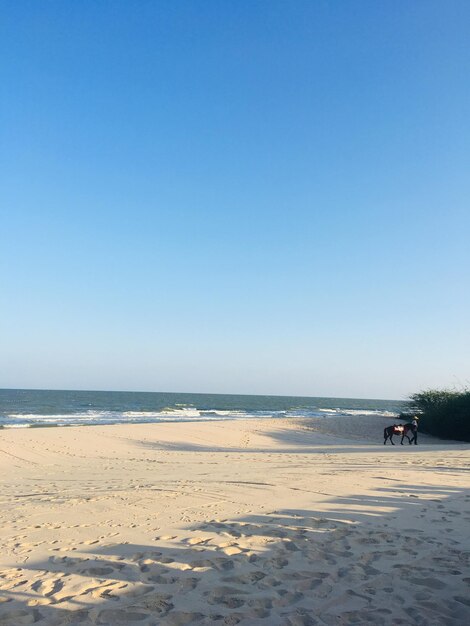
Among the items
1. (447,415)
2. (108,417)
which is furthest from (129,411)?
(447,415)

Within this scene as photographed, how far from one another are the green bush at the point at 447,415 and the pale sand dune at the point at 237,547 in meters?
16.1

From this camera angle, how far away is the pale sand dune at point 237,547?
3.92 m

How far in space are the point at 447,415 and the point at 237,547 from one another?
80.2 feet

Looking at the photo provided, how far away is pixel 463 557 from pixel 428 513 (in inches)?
Result: 75.7

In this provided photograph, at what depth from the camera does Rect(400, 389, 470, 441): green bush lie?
26.0 metres

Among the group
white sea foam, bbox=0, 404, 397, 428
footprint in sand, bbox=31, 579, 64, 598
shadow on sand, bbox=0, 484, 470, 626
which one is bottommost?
white sea foam, bbox=0, 404, 397, 428

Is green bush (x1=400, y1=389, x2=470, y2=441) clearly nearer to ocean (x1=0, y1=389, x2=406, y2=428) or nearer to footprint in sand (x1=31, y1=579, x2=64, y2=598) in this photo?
ocean (x1=0, y1=389, x2=406, y2=428)

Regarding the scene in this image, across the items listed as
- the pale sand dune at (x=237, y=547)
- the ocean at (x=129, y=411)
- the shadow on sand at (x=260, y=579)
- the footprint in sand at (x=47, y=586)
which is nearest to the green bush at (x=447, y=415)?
the ocean at (x=129, y=411)

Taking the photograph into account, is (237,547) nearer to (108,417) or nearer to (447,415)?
(447,415)

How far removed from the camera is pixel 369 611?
3928 mm

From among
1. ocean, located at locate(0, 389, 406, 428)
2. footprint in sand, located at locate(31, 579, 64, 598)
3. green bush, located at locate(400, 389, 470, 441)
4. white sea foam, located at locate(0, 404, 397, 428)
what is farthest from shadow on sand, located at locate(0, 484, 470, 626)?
white sea foam, located at locate(0, 404, 397, 428)

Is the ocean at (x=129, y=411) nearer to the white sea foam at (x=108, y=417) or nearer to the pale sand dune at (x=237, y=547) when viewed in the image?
the white sea foam at (x=108, y=417)

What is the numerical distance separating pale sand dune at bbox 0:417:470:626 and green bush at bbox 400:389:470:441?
16128 millimetres

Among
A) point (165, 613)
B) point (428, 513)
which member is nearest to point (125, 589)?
point (165, 613)
